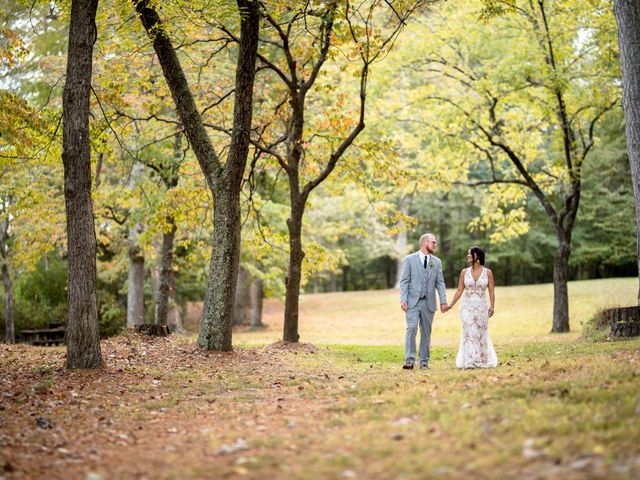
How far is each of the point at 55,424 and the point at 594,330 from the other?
445 inches

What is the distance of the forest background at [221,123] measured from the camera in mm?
14548

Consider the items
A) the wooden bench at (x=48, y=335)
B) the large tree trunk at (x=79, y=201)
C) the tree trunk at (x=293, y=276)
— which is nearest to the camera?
the large tree trunk at (x=79, y=201)

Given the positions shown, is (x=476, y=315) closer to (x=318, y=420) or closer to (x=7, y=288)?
(x=318, y=420)

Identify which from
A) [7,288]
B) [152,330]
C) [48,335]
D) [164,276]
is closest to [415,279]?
[152,330]

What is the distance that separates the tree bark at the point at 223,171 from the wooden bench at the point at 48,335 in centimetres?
1275

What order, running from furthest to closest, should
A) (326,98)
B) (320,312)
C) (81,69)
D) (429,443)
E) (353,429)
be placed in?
(320,312)
(326,98)
(81,69)
(353,429)
(429,443)

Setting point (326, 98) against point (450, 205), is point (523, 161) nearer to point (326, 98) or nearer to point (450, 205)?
point (326, 98)

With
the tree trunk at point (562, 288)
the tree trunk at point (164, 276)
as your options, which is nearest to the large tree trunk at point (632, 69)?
the tree trunk at point (562, 288)

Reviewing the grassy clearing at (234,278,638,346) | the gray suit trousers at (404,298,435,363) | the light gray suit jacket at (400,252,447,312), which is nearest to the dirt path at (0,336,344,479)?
the gray suit trousers at (404,298,435,363)

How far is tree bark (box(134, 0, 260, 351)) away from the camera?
1295 cm

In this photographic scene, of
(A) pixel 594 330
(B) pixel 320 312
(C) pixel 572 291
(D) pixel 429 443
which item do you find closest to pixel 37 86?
(A) pixel 594 330

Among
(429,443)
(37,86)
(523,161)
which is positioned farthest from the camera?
(523,161)

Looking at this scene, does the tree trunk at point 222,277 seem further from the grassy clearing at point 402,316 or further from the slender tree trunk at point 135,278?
the slender tree trunk at point 135,278

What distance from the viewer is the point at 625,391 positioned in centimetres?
623
